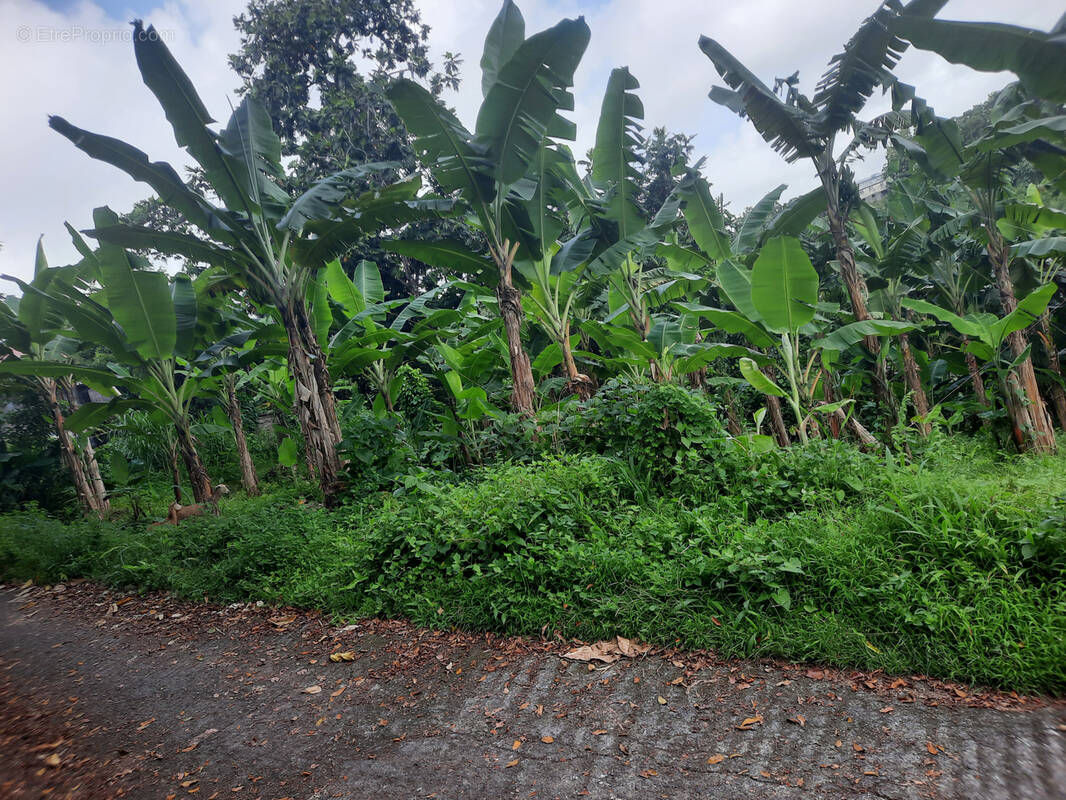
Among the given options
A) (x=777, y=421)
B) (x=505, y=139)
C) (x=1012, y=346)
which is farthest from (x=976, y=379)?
(x=505, y=139)

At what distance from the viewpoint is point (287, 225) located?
17.1ft

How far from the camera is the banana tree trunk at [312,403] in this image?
5.56 metres

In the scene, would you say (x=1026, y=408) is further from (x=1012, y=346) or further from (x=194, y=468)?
(x=194, y=468)

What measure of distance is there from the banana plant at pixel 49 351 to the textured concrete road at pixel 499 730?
15.5 feet

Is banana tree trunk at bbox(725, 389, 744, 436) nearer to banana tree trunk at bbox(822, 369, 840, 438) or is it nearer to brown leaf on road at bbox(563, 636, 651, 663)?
banana tree trunk at bbox(822, 369, 840, 438)

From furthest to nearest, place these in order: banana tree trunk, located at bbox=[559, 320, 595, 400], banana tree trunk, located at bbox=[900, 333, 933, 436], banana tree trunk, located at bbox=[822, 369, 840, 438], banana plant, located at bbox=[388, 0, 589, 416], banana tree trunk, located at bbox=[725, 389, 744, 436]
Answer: banana tree trunk, located at bbox=[725, 389, 744, 436] < banana tree trunk, located at bbox=[900, 333, 933, 436] < banana tree trunk, located at bbox=[559, 320, 595, 400] < banana tree trunk, located at bbox=[822, 369, 840, 438] < banana plant, located at bbox=[388, 0, 589, 416]

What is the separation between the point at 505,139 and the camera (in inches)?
202

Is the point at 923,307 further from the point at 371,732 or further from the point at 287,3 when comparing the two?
the point at 287,3

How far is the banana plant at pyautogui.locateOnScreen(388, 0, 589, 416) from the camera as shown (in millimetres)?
4719

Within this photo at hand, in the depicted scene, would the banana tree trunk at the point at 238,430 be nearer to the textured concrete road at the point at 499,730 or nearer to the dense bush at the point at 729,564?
the dense bush at the point at 729,564

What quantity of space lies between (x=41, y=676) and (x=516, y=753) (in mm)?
3528

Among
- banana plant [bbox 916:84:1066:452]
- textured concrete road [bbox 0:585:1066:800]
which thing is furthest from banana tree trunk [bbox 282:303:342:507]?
banana plant [bbox 916:84:1066:452]

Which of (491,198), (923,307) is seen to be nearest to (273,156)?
(491,198)

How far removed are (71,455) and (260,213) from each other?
242 inches
